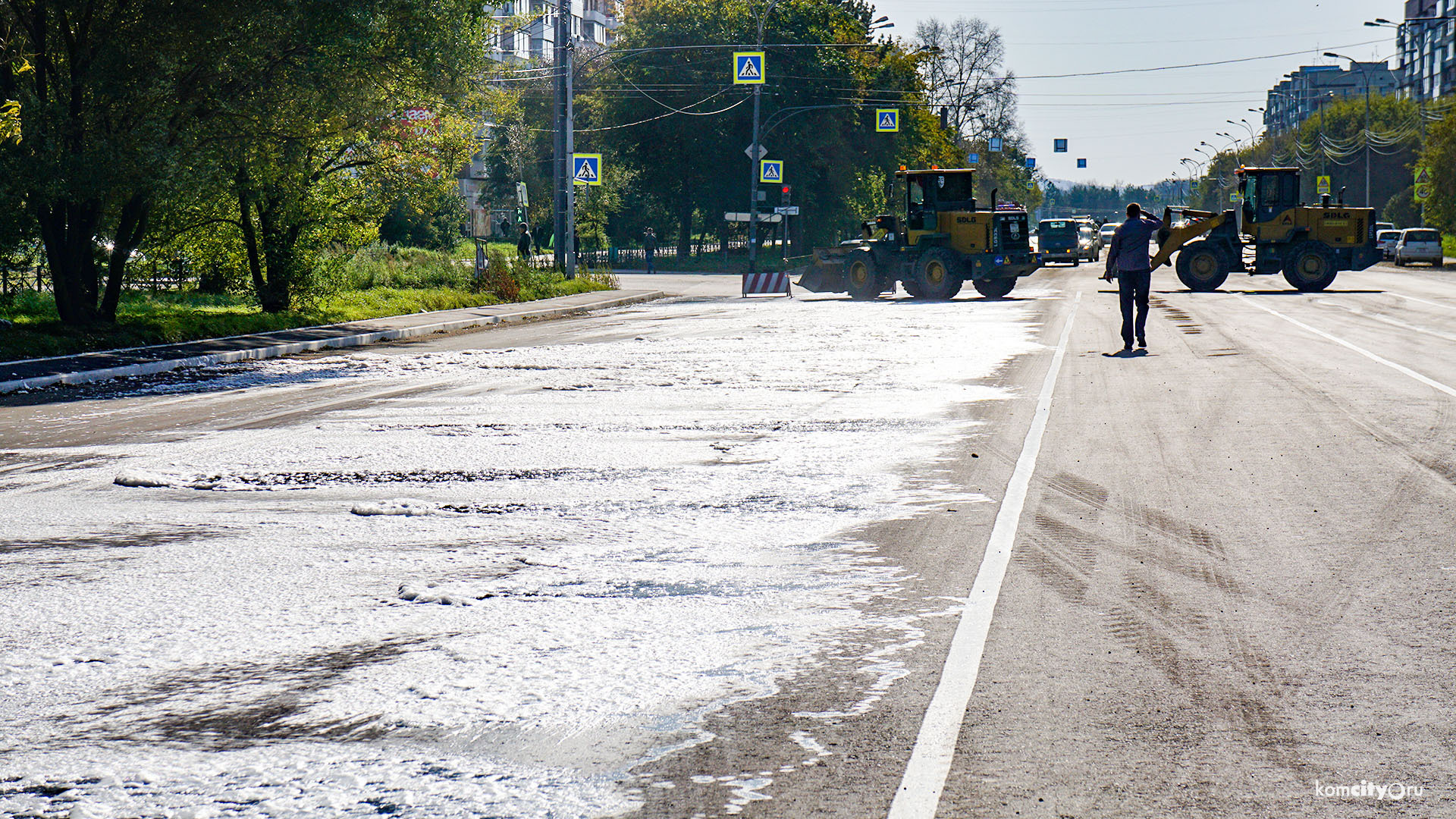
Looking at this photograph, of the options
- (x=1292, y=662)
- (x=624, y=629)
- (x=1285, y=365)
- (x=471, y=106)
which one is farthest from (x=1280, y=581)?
(x=471, y=106)

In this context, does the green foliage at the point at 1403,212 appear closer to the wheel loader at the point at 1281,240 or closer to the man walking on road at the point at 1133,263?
the wheel loader at the point at 1281,240

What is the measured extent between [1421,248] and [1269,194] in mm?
26607

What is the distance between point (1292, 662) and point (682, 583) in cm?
254

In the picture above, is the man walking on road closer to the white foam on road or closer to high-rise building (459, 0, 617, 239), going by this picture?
the white foam on road

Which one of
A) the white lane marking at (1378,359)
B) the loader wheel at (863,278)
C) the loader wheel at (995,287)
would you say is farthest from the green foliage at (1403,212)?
the white lane marking at (1378,359)

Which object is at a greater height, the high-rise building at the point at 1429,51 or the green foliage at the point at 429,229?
the high-rise building at the point at 1429,51

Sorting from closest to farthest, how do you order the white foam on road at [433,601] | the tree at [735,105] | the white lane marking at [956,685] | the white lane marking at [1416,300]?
the white lane marking at [956,685], the white foam on road at [433,601], the white lane marking at [1416,300], the tree at [735,105]

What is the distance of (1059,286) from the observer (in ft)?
128

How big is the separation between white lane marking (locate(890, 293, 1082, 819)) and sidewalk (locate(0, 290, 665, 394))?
11.6 m

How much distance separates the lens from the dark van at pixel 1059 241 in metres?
59.6

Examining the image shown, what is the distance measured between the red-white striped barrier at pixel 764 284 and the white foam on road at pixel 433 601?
2580 cm

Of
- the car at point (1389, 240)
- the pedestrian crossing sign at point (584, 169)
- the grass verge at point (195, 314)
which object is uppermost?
the pedestrian crossing sign at point (584, 169)

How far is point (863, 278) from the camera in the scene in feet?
111

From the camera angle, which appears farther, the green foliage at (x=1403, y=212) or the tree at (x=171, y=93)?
the green foliage at (x=1403, y=212)
